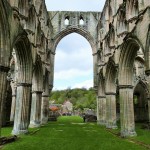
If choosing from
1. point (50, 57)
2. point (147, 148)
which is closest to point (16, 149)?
point (147, 148)

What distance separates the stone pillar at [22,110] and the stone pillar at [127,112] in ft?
20.0

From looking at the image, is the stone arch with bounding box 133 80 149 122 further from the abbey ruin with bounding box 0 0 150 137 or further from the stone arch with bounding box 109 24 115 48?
the stone arch with bounding box 109 24 115 48

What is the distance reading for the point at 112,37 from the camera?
18.3 m

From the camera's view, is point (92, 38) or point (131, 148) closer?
point (131, 148)

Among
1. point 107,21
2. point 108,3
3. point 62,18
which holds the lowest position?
point 107,21

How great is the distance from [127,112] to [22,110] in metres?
6.58

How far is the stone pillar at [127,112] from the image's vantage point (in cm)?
1330

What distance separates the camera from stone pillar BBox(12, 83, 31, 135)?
530 inches

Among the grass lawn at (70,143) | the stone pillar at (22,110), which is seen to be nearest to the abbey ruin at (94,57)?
the stone pillar at (22,110)

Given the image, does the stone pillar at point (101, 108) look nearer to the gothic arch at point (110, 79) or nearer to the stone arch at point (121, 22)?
the gothic arch at point (110, 79)

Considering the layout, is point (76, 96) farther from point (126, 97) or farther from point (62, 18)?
point (126, 97)

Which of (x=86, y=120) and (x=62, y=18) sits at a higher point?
(x=62, y=18)

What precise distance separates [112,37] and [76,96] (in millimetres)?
77713

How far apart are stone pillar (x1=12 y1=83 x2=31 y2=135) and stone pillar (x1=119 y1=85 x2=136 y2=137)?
6093 mm
